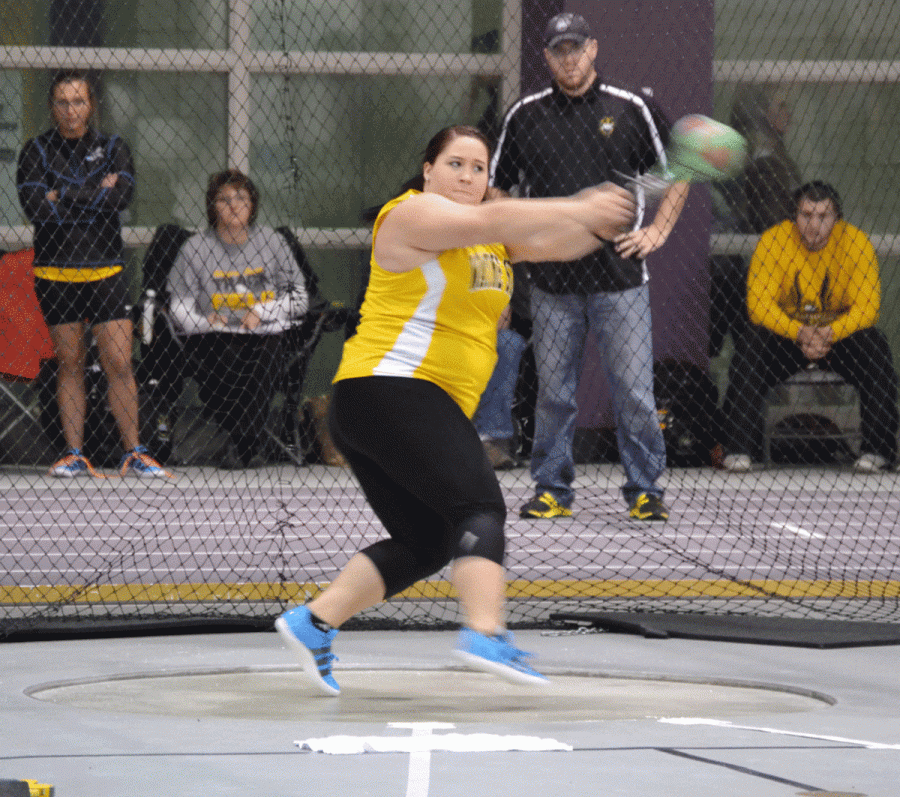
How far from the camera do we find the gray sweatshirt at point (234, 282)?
30.6ft

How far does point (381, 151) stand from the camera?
1098 centimetres

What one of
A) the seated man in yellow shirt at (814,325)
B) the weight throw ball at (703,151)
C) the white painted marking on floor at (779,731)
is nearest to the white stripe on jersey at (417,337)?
the weight throw ball at (703,151)

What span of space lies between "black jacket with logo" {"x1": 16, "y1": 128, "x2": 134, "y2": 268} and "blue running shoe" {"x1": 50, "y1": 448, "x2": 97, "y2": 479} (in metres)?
1.10

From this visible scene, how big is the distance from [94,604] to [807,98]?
6951 millimetres

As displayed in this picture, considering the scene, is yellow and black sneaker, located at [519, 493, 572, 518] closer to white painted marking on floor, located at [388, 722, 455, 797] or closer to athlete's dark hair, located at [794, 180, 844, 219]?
athlete's dark hair, located at [794, 180, 844, 219]

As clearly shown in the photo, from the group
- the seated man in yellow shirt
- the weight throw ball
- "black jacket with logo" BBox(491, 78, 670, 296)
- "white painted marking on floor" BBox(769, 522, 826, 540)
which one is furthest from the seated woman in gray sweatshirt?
the weight throw ball

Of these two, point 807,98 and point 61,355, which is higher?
point 807,98

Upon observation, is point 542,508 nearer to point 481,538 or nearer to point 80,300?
point 80,300

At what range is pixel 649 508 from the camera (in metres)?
7.48

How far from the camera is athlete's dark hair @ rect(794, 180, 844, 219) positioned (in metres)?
9.47

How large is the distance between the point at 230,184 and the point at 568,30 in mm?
2672

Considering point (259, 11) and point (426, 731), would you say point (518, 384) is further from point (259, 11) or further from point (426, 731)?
point (426, 731)

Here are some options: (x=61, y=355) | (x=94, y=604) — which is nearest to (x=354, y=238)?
(x=61, y=355)

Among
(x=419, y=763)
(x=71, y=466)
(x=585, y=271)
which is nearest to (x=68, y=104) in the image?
(x=71, y=466)
